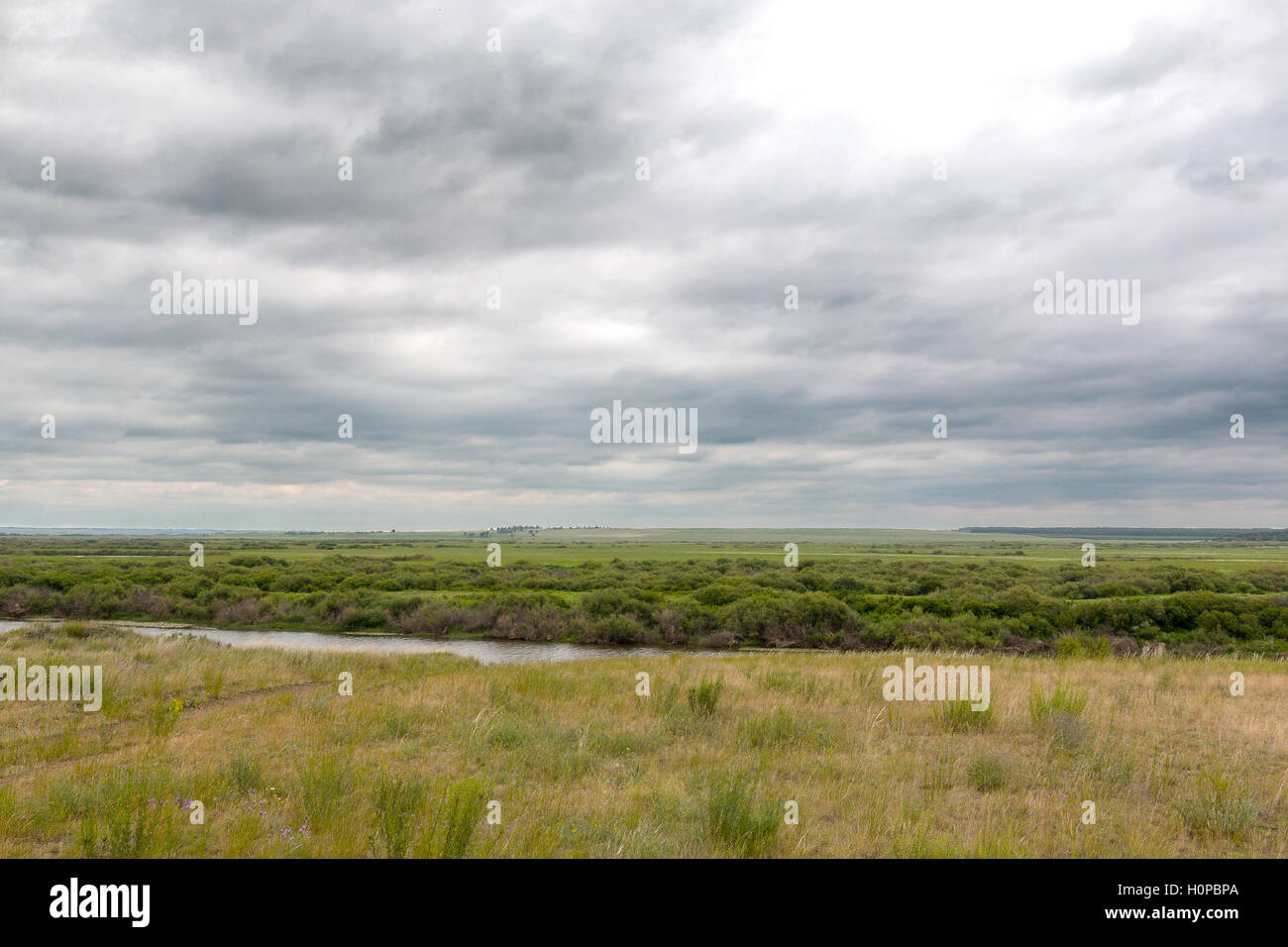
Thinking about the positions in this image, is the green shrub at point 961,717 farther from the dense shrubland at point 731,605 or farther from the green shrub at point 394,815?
the dense shrubland at point 731,605

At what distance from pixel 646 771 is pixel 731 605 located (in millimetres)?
38942

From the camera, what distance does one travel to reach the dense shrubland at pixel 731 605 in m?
40.2

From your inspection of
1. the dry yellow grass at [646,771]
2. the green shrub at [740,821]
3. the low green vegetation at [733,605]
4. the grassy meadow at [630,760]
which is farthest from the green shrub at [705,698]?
the low green vegetation at [733,605]

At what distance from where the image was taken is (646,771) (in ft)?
30.6

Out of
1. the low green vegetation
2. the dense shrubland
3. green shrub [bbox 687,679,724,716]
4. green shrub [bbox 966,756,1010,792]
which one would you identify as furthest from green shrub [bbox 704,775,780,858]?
the dense shrubland

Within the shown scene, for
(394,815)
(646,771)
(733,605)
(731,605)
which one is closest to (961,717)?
(646,771)

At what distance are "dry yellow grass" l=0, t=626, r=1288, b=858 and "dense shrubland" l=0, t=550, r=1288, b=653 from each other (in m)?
20.0

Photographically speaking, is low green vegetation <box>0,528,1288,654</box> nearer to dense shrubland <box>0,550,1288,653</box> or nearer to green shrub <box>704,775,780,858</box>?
dense shrubland <box>0,550,1288,653</box>

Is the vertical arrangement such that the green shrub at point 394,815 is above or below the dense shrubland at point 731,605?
above

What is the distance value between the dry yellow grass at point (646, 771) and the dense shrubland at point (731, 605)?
20.0 meters

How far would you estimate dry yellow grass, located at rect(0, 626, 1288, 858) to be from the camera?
21.5ft

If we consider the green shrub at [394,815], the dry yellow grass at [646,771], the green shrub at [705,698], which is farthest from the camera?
the green shrub at [705,698]

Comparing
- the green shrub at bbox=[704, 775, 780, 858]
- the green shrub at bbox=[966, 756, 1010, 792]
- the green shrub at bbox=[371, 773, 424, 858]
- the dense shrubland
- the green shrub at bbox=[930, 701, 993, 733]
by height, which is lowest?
the dense shrubland

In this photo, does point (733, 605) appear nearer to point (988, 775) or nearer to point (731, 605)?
point (731, 605)
